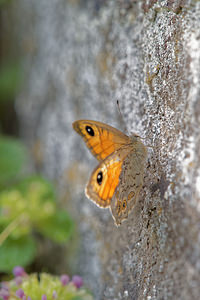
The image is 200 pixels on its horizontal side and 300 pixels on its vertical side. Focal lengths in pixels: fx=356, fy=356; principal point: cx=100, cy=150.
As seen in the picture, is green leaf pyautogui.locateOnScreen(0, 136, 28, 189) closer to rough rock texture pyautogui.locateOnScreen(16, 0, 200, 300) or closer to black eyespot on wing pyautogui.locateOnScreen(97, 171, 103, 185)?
rough rock texture pyautogui.locateOnScreen(16, 0, 200, 300)

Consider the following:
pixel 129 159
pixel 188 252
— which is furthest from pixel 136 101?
pixel 188 252

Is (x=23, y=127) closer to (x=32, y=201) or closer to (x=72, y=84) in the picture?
(x=72, y=84)

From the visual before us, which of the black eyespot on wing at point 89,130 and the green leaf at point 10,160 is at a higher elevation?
the green leaf at point 10,160

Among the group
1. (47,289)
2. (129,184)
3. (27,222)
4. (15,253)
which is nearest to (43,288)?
(47,289)

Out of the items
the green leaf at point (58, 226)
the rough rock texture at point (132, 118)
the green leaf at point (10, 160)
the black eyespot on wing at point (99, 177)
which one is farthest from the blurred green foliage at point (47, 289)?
the green leaf at point (10, 160)

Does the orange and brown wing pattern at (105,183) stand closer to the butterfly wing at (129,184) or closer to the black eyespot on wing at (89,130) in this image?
the butterfly wing at (129,184)

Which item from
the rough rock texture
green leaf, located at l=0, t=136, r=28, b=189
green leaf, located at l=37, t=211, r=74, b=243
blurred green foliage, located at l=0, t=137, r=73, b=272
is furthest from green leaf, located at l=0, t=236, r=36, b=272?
green leaf, located at l=0, t=136, r=28, b=189
